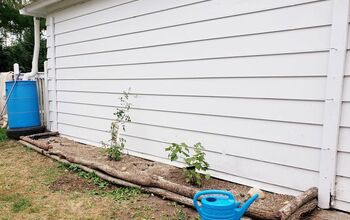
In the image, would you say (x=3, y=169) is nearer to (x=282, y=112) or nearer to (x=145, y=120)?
(x=145, y=120)

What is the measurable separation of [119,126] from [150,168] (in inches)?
40.4

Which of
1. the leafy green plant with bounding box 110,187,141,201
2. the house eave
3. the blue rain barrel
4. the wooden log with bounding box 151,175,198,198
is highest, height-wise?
the house eave

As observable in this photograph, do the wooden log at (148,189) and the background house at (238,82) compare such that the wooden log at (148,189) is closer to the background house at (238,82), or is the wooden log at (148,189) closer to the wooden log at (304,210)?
the background house at (238,82)

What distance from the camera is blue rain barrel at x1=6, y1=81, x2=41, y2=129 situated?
18.3ft

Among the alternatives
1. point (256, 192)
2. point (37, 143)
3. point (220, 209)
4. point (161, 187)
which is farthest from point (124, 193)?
point (37, 143)

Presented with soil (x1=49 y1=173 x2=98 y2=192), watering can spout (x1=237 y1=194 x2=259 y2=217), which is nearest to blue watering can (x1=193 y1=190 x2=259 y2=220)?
watering can spout (x1=237 y1=194 x2=259 y2=217)

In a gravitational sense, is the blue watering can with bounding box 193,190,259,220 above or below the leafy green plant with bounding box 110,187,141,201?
above

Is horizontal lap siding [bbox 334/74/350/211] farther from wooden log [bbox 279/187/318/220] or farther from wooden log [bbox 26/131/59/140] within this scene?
wooden log [bbox 26/131/59/140]

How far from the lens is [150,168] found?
366cm

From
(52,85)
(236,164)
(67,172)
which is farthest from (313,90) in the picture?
(52,85)

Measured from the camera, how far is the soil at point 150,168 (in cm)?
265

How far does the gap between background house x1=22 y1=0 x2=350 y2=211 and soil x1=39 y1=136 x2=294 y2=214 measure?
108 mm

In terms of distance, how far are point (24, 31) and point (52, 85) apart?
839cm

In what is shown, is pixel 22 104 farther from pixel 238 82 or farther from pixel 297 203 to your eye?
pixel 297 203
